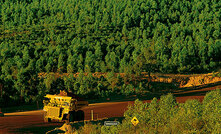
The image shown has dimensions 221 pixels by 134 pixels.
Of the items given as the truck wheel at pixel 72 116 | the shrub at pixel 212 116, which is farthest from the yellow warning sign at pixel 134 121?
the truck wheel at pixel 72 116

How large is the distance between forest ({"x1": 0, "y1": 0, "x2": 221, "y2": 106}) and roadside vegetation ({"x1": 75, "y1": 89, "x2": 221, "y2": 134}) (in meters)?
28.2

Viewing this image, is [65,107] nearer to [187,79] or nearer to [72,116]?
[72,116]

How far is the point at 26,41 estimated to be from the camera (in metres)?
81.1

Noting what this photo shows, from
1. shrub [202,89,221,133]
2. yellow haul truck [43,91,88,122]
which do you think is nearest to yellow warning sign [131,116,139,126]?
shrub [202,89,221,133]

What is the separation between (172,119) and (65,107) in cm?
821

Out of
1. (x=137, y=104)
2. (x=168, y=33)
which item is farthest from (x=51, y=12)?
(x=137, y=104)

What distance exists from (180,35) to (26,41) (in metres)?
36.1

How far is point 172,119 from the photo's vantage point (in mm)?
18125

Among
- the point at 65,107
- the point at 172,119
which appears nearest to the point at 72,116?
the point at 65,107

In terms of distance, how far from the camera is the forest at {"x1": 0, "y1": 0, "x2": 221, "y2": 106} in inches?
2023

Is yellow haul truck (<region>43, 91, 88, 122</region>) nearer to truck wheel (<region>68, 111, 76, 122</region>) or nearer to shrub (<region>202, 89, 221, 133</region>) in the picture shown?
truck wheel (<region>68, 111, 76, 122</region>)

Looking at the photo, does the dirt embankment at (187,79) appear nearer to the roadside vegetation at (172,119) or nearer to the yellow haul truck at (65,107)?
the roadside vegetation at (172,119)

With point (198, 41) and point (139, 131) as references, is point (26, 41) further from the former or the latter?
point (139, 131)

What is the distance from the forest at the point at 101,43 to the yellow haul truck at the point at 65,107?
22.9 m
